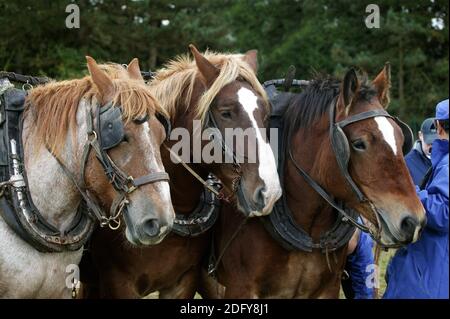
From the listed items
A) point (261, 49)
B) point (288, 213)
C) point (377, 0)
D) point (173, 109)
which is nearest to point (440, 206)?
point (288, 213)

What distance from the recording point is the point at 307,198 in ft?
12.7

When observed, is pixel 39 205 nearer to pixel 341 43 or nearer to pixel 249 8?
pixel 341 43

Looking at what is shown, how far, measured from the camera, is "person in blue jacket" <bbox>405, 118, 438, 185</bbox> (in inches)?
203

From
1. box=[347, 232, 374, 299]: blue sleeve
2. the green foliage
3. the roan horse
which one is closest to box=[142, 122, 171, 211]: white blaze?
the roan horse

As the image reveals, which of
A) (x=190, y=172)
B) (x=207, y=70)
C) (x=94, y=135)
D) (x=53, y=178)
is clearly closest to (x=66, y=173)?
(x=53, y=178)

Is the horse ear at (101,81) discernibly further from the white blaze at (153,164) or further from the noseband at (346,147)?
the noseband at (346,147)

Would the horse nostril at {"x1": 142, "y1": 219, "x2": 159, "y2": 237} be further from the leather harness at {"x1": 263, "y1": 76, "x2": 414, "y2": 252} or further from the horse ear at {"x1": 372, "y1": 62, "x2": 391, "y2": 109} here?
the horse ear at {"x1": 372, "y1": 62, "x2": 391, "y2": 109}

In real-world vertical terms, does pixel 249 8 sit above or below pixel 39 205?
above

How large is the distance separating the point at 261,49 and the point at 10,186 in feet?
81.3

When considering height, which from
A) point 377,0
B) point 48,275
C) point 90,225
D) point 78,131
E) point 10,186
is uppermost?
point 377,0

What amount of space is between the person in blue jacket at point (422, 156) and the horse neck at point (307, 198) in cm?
156

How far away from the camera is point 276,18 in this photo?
89.3ft

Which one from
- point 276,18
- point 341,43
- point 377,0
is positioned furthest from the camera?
point 276,18

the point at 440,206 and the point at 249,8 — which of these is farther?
the point at 249,8
